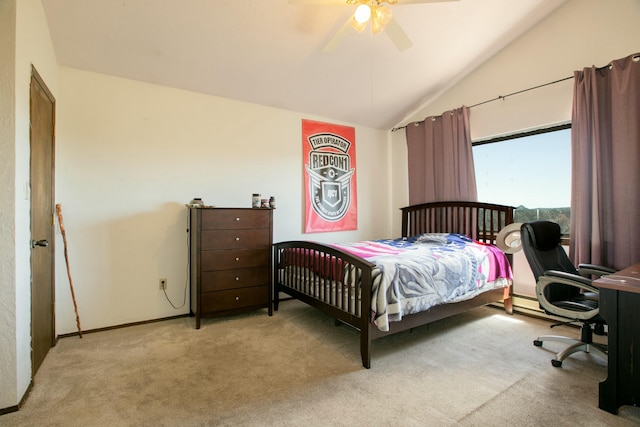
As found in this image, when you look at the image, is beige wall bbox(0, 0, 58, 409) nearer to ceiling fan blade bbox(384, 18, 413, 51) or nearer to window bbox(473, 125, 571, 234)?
ceiling fan blade bbox(384, 18, 413, 51)

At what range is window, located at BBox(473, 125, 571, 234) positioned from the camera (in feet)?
10.6

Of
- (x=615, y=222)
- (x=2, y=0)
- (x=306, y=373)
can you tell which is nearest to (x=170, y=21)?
(x=2, y=0)

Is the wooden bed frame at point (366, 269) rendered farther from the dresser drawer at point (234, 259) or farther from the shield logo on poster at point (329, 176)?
the shield logo on poster at point (329, 176)

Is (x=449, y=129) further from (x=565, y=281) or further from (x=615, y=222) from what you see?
(x=565, y=281)

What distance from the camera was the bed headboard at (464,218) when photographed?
140 inches

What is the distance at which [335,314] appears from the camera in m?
2.56

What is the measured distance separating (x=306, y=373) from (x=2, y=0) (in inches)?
111

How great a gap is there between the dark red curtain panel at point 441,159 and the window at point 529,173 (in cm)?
28

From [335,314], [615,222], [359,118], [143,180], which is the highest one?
[359,118]

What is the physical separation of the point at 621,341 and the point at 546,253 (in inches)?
36.2

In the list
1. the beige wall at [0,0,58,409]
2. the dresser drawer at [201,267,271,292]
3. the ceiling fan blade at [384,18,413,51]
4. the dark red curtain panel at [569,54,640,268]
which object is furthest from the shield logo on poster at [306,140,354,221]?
the beige wall at [0,0,58,409]

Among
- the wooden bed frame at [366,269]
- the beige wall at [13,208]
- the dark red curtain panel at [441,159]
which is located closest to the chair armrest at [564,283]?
the wooden bed frame at [366,269]

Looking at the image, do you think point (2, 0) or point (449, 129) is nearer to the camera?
point (2, 0)

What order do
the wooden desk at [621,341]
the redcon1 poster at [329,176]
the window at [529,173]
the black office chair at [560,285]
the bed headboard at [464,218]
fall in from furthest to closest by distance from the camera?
the redcon1 poster at [329,176], the bed headboard at [464,218], the window at [529,173], the black office chair at [560,285], the wooden desk at [621,341]
